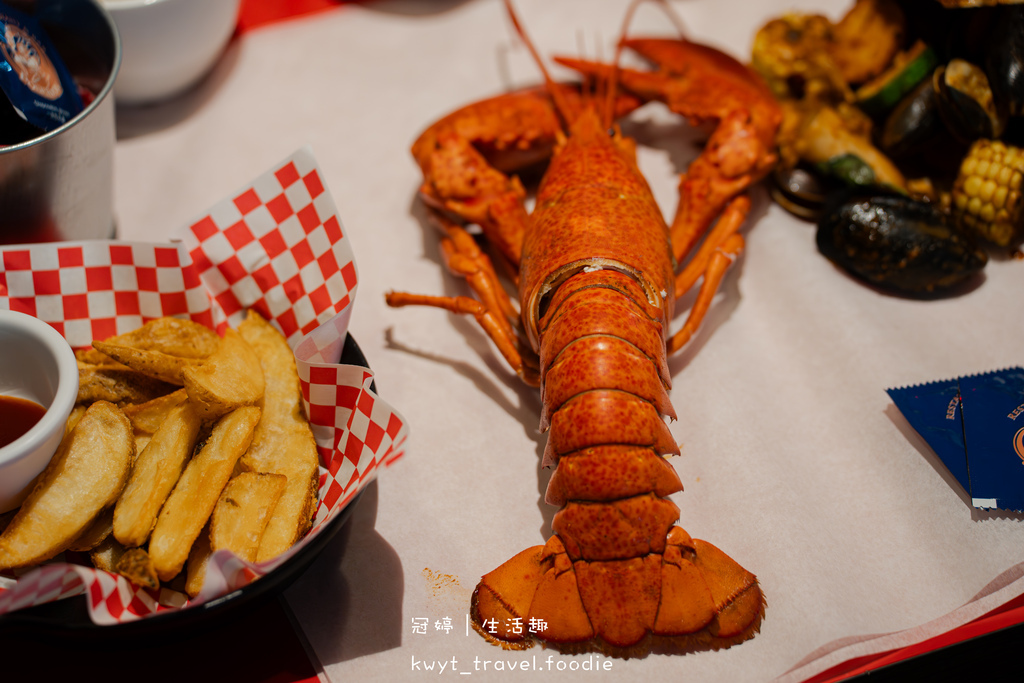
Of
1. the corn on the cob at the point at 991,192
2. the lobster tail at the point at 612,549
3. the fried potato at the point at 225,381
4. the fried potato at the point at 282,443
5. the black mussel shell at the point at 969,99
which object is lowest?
the lobster tail at the point at 612,549

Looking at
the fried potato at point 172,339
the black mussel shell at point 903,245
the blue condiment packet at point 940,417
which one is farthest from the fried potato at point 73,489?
the black mussel shell at point 903,245

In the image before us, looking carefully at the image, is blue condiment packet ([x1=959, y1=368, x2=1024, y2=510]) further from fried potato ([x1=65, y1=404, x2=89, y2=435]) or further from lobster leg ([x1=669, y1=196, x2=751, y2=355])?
fried potato ([x1=65, y1=404, x2=89, y2=435])

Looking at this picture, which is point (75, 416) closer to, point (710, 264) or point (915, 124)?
point (710, 264)

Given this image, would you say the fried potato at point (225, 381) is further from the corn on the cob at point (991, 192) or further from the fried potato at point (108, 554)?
the corn on the cob at point (991, 192)

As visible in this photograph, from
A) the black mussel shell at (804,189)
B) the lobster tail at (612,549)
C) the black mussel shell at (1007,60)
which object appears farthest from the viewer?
the black mussel shell at (804,189)

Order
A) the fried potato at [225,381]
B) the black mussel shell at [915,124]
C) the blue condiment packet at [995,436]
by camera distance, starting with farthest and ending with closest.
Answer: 1. the black mussel shell at [915,124]
2. the blue condiment packet at [995,436]
3. the fried potato at [225,381]

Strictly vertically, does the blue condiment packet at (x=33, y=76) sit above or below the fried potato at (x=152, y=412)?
above
